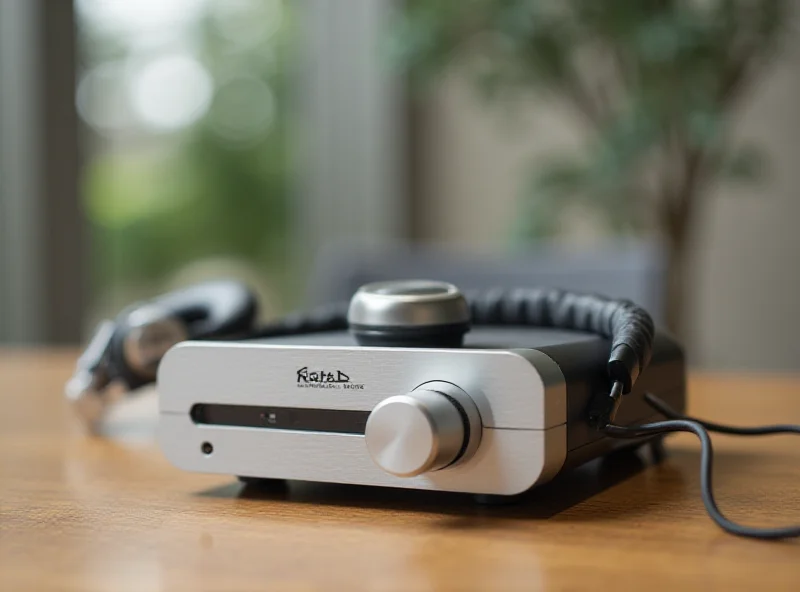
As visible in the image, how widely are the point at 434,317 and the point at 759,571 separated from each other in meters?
0.22

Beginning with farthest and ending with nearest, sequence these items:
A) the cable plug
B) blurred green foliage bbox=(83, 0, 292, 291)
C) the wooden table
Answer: blurred green foliage bbox=(83, 0, 292, 291) → the cable plug → the wooden table

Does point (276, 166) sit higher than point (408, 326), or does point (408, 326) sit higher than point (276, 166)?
point (276, 166)

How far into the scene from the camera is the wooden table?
41cm

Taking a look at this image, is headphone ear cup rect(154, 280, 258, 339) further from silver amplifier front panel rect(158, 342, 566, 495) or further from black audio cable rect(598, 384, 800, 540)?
black audio cable rect(598, 384, 800, 540)

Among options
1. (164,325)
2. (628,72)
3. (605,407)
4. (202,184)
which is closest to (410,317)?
(605,407)

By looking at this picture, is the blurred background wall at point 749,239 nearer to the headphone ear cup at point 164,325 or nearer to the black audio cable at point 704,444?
the headphone ear cup at point 164,325

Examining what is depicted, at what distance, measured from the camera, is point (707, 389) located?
109cm

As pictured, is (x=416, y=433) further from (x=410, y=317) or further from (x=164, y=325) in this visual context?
(x=164, y=325)

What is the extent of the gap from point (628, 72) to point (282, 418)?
73.7 inches

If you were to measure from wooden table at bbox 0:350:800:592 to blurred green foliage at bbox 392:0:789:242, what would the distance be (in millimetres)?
1481

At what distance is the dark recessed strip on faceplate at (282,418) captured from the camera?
0.55 meters

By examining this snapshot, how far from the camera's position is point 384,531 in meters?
0.49

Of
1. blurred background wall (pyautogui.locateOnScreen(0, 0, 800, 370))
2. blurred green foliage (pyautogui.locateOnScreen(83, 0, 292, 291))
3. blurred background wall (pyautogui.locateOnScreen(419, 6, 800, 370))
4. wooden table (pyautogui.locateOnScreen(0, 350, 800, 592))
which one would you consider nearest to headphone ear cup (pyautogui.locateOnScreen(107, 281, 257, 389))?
wooden table (pyautogui.locateOnScreen(0, 350, 800, 592))

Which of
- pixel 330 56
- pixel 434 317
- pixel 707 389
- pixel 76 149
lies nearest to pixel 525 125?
pixel 330 56
